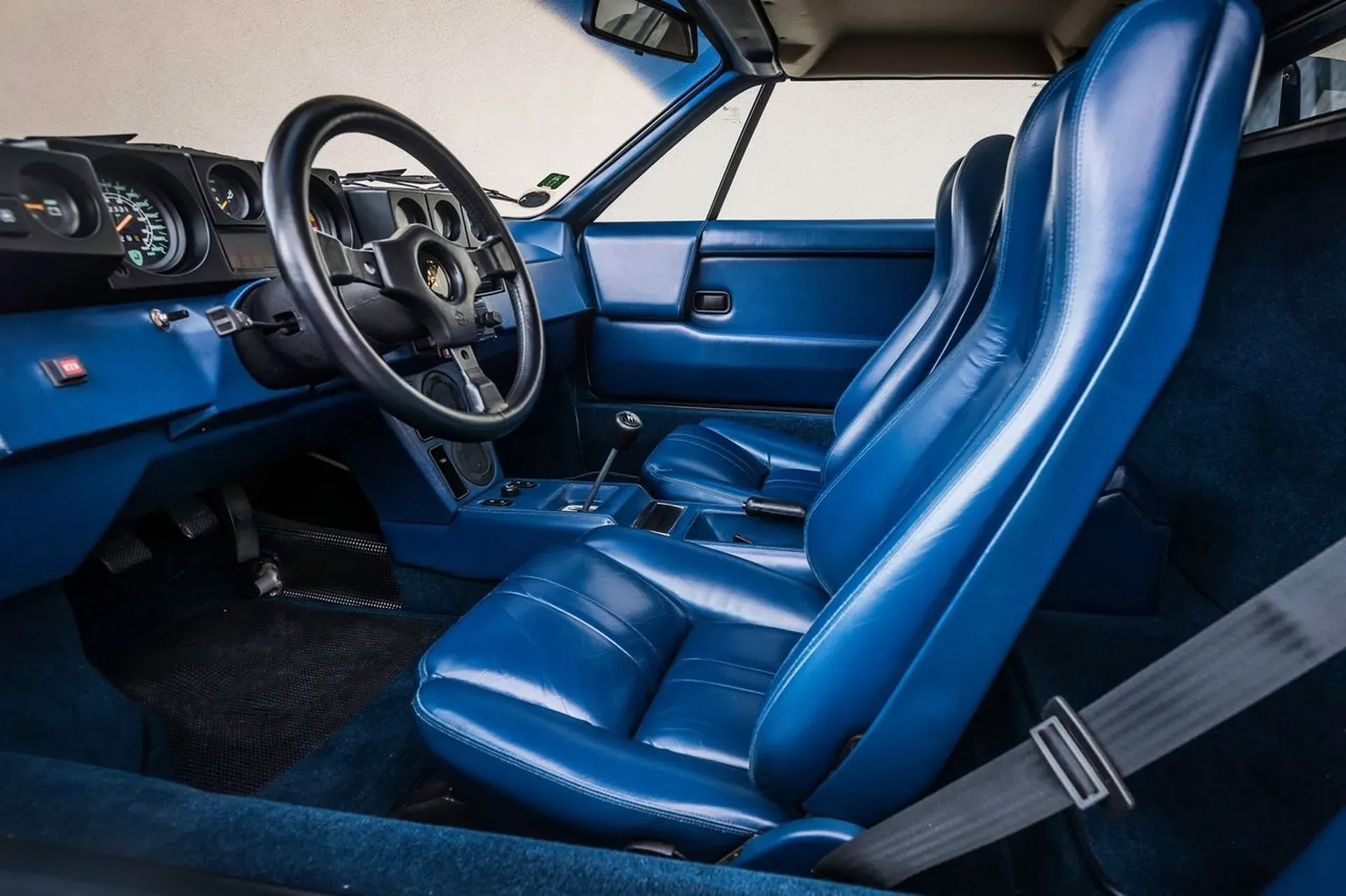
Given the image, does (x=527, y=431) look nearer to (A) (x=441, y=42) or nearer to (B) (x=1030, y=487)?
(B) (x=1030, y=487)

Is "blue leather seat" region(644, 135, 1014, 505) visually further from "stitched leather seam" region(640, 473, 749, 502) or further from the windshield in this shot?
the windshield

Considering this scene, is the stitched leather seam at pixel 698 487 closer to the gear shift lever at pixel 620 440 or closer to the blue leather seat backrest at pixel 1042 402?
the gear shift lever at pixel 620 440

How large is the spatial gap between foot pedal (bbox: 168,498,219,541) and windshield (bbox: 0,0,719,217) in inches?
107

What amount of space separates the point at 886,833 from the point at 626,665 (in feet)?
1.54

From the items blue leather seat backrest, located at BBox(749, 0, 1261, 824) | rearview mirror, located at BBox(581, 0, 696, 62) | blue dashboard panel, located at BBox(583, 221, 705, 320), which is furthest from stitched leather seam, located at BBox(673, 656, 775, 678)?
rearview mirror, located at BBox(581, 0, 696, 62)

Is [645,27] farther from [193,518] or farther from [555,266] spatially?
[193,518]

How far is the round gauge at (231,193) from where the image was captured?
4.07 feet

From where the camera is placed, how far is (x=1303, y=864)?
1.45ft

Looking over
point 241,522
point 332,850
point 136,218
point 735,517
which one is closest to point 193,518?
point 241,522

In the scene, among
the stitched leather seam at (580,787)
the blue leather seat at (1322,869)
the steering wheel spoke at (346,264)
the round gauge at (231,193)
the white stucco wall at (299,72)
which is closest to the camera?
the blue leather seat at (1322,869)

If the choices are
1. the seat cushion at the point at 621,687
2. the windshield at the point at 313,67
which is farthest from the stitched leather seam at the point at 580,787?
the windshield at the point at 313,67

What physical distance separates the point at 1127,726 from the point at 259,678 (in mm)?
1573

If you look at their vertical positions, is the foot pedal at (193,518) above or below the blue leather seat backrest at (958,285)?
below

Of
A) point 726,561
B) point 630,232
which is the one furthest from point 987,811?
point 630,232
